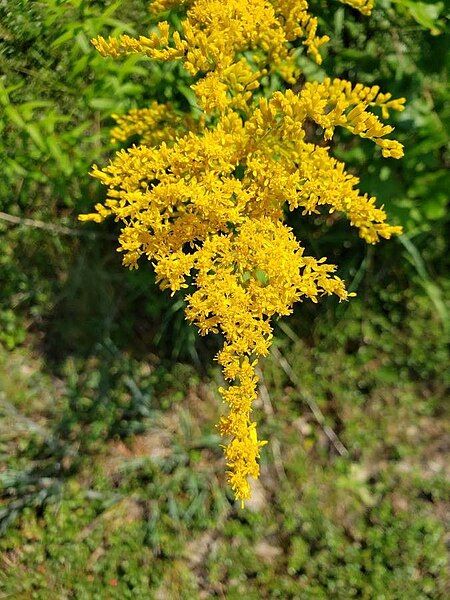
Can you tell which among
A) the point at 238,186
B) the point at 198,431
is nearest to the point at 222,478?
the point at 198,431

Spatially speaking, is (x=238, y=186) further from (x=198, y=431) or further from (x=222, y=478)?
(x=222, y=478)

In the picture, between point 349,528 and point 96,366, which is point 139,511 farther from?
point 349,528

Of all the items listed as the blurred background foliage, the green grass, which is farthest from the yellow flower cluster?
the green grass

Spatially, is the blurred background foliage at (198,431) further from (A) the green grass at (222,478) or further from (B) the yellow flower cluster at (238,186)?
(B) the yellow flower cluster at (238,186)

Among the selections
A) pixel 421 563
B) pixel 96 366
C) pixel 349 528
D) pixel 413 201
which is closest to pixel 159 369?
pixel 96 366

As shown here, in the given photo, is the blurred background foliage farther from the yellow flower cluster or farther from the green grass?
the yellow flower cluster

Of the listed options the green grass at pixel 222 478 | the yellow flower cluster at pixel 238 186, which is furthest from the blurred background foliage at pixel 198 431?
the yellow flower cluster at pixel 238 186
